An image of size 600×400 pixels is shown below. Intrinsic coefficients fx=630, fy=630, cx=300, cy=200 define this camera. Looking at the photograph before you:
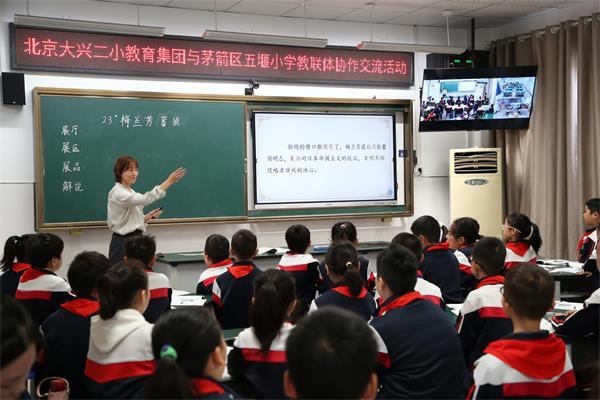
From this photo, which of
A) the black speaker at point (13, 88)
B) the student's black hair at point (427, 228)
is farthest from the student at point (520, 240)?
the black speaker at point (13, 88)

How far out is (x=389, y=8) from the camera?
606cm

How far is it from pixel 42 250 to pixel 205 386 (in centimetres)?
183

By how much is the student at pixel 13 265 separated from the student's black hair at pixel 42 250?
27 centimetres

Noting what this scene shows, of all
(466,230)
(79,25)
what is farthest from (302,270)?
(79,25)

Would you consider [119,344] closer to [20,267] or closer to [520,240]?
[20,267]

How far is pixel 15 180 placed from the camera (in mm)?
5156

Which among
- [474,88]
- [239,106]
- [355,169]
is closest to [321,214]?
[355,169]

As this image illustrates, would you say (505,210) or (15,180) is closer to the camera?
(15,180)

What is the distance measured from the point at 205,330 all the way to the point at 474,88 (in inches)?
213

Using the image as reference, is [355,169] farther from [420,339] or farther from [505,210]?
[420,339]

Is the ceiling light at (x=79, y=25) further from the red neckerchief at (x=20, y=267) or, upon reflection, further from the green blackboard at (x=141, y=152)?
the red neckerchief at (x=20, y=267)

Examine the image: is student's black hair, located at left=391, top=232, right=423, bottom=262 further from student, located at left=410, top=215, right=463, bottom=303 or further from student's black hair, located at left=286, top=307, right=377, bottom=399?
student's black hair, located at left=286, top=307, right=377, bottom=399

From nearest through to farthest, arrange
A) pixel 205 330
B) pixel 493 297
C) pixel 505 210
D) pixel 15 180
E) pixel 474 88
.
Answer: pixel 205 330, pixel 493 297, pixel 15 180, pixel 474 88, pixel 505 210

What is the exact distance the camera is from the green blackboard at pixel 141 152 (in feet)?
17.1
